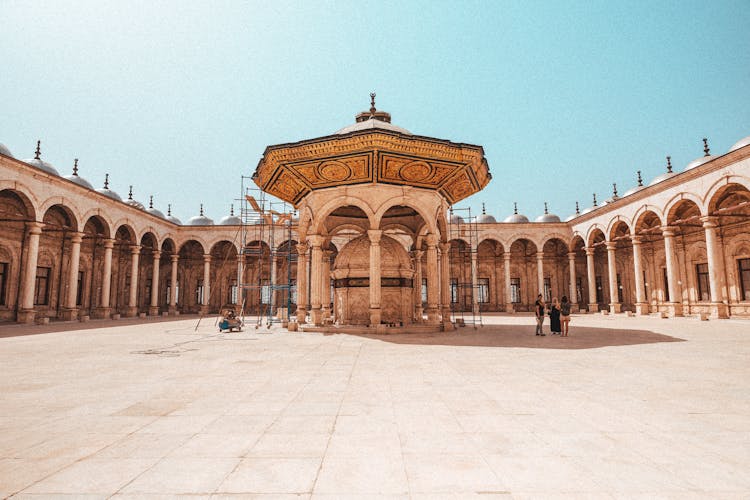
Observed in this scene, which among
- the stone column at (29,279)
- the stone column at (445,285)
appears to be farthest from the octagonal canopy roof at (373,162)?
the stone column at (29,279)

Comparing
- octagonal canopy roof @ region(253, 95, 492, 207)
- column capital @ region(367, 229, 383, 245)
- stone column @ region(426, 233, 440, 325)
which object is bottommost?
stone column @ region(426, 233, 440, 325)

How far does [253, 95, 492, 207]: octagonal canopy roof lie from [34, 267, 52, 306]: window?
16.4 meters

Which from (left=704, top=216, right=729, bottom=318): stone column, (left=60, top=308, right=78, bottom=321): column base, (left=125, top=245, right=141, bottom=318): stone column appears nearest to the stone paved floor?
(left=704, top=216, right=729, bottom=318): stone column

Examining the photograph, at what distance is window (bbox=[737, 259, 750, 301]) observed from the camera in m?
21.3

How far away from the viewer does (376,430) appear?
3.28 m

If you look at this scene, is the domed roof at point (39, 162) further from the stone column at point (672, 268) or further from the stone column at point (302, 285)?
the stone column at point (672, 268)

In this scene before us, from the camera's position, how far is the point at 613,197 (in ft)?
105

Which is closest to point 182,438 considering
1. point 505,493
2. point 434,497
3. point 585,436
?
point 434,497

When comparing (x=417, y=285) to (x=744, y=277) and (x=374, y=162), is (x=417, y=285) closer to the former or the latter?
(x=374, y=162)

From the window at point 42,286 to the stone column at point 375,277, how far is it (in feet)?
67.0

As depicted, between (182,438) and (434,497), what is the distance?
6.74ft

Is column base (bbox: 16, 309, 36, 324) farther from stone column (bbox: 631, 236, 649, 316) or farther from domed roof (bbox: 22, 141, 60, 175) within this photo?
stone column (bbox: 631, 236, 649, 316)

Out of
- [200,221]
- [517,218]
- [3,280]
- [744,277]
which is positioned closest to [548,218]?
[517,218]

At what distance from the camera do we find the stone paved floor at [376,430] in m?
2.35
